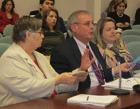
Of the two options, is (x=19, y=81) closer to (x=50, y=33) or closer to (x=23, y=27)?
(x=23, y=27)

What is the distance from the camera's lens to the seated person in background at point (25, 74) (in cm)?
167

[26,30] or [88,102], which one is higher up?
[26,30]

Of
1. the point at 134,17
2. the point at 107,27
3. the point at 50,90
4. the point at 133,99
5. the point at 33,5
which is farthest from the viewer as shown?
the point at 134,17

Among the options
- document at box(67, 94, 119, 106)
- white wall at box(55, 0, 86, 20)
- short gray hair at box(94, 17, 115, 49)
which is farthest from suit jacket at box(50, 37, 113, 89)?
white wall at box(55, 0, 86, 20)

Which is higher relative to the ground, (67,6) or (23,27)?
(67,6)

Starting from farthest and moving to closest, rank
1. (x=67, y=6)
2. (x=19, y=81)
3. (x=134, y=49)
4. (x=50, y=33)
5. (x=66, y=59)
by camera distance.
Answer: (x=67, y=6), (x=50, y=33), (x=134, y=49), (x=66, y=59), (x=19, y=81)

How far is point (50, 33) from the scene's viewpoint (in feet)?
12.8

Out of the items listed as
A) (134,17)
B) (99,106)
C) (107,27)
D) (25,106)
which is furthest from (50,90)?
(134,17)

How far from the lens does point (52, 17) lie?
4051 mm

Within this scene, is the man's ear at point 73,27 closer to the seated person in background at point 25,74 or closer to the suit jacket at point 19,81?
the seated person in background at point 25,74

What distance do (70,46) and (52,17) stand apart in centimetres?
181

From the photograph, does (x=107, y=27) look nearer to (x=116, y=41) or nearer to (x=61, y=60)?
A: (x=116, y=41)

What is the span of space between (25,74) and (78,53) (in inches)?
29.9

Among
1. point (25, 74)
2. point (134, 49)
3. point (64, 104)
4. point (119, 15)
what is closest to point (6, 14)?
point (119, 15)
